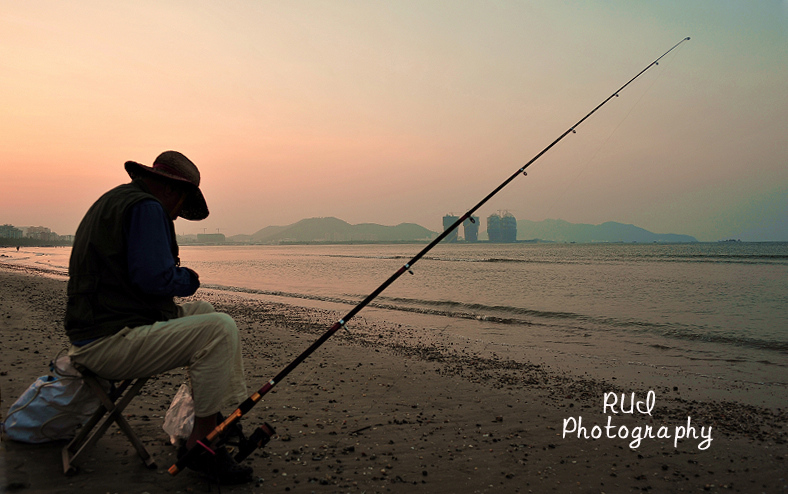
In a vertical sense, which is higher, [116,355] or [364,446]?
[116,355]

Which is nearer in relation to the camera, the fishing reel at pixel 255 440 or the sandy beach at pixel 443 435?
the fishing reel at pixel 255 440

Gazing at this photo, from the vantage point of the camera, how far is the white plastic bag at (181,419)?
9.90 feet

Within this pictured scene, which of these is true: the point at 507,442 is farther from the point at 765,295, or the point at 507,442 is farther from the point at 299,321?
the point at 765,295

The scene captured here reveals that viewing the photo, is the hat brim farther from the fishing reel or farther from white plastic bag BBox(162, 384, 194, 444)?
the fishing reel

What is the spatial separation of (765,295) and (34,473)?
21.7 metres

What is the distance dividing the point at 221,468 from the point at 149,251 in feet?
4.25

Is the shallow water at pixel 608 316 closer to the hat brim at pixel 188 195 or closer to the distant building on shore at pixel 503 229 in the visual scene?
the hat brim at pixel 188 195

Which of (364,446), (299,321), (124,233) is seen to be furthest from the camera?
(299,321)

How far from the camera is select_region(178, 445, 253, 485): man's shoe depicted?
2.62m

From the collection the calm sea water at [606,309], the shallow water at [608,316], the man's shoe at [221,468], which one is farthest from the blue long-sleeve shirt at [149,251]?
the calm sea water at [606,309]

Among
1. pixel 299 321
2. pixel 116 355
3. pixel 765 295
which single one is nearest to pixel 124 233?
pixel 116 355

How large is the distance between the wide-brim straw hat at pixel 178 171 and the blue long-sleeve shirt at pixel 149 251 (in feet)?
1.17

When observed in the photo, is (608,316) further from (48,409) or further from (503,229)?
(503,229)

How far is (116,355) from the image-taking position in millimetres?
2430
